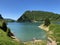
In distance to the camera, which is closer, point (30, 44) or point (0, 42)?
point (0, 42)

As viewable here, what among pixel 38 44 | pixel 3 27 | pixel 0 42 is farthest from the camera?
pixel 3 27

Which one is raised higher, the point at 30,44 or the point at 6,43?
the point at 6,43

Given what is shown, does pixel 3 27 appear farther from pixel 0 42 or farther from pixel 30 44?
pixel 0 42

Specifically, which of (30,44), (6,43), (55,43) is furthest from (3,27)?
(6,43)

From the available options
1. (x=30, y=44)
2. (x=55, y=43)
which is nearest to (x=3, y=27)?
(x=30, y=44)

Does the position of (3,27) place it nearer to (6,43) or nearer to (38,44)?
(38,44)

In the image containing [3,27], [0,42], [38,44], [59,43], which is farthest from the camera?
[3,27]

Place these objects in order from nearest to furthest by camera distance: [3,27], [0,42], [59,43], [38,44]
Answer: [0,42], [59,43], [38,44], [3,27]

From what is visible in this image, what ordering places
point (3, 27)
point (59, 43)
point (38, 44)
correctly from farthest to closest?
point (3, 27)
point (38, 44)
point (59, 43)

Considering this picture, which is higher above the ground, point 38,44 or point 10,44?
point 10,44
